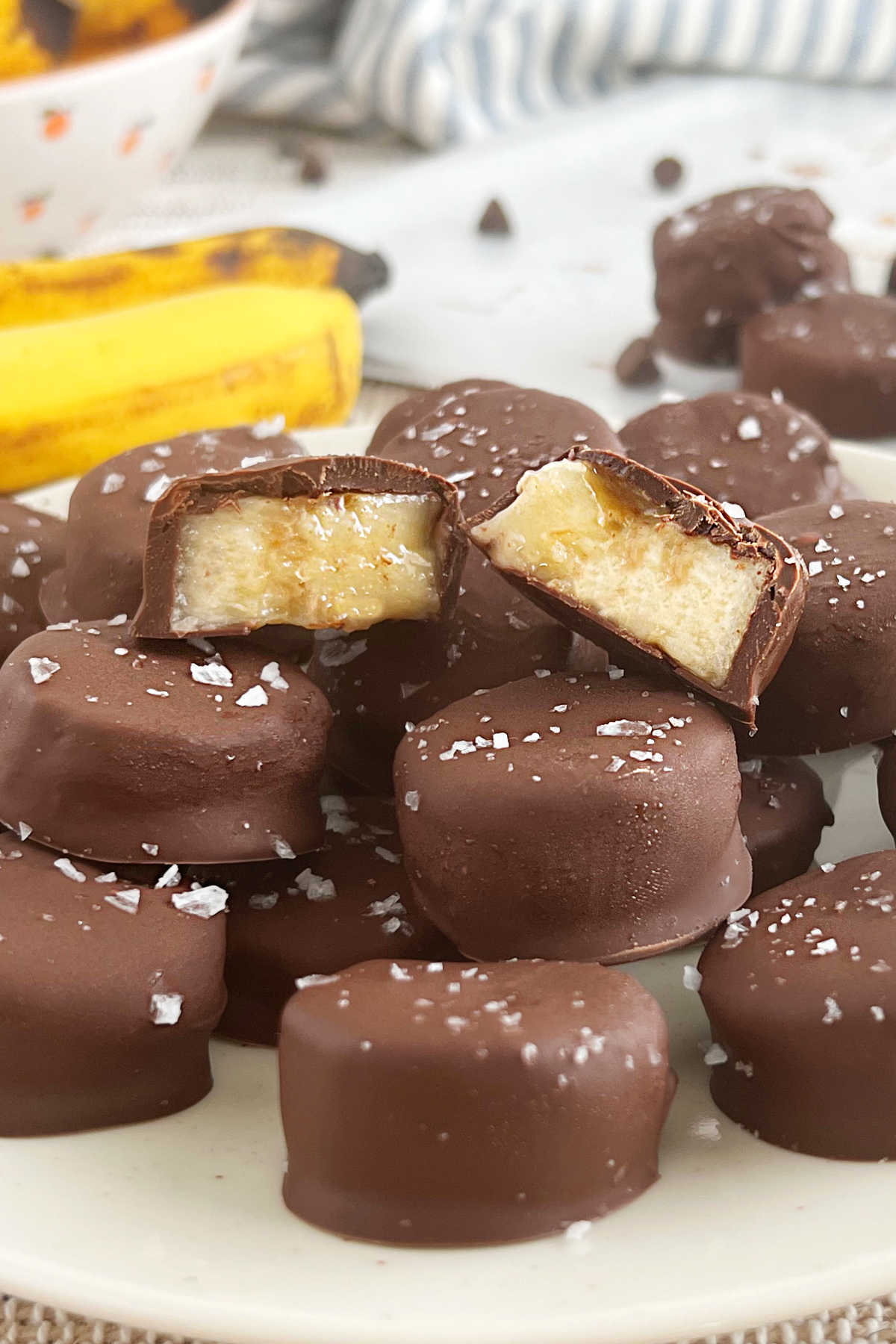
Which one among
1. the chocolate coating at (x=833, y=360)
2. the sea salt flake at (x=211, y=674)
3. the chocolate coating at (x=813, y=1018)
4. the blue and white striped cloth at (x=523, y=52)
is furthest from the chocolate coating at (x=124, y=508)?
the blue and white striped cloth at (x=523, y=52)

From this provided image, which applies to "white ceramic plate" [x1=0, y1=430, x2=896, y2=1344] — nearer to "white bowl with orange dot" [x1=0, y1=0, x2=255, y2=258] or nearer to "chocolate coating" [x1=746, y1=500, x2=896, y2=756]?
"chocolate coating" [x1=746, y1=500, x2=896, y2=756]

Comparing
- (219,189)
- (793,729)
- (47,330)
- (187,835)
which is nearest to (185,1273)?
(187,835)

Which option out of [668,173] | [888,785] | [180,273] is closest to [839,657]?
Answer: [888,785]

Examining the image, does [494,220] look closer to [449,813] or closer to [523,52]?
[523,52]

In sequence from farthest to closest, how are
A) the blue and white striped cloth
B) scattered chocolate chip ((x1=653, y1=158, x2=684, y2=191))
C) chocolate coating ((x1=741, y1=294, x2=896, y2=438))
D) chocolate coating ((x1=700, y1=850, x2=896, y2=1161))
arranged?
1. the blue and white striped cloth
2. scattered chocolate chip ((x1=653, y1=158, x2=684, y2=191))
3. chocolate coating ((x1=741, y1=294, x2=896, y2=438))
4. chocolate coating ((x1=700, y1=850, x2=896, y2=1161))

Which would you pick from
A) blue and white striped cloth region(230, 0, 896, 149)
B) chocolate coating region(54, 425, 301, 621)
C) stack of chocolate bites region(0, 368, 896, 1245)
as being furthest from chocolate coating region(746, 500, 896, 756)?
blue and white striped cloth region(230, 0, 896, 149)
